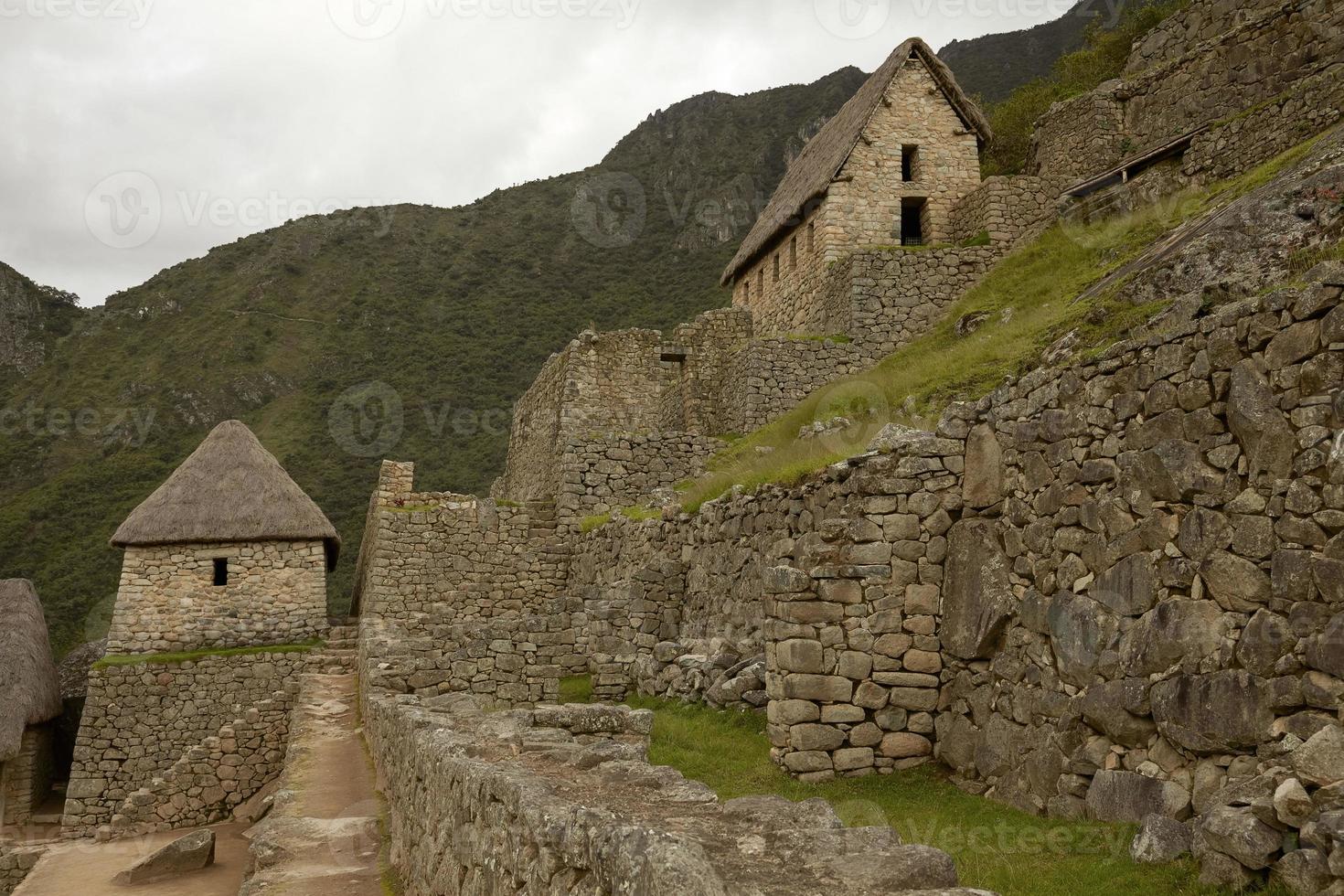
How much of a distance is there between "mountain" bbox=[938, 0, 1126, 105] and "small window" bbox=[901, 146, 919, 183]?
33.3 m

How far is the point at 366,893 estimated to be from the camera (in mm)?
5953

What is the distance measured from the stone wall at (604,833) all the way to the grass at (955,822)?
1.42 meters

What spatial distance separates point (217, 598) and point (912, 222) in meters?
17.3

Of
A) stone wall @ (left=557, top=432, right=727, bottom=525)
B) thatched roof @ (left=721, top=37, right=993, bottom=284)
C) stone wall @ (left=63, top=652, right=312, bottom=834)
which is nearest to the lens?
stone wall @ (left=557, top=432, right=727, bottom=525)

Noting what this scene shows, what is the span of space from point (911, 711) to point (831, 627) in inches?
31.0

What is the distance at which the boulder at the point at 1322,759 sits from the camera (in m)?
3.68

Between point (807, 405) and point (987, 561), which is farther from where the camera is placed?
point (807, 405)

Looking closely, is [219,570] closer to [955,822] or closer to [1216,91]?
[955,822]

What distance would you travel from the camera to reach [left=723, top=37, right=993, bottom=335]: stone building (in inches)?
819

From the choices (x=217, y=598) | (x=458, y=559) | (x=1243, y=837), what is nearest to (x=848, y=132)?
(x=458, y=559)

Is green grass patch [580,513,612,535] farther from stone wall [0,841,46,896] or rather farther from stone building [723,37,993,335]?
stone wall [0,841,46,896]

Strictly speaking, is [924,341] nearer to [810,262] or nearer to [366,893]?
[810,262]

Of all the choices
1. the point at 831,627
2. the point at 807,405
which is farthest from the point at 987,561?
the point at 807,405

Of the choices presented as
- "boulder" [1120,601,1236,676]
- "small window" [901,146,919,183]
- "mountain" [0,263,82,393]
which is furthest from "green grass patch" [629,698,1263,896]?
"mountain" [0,263,82,393]
